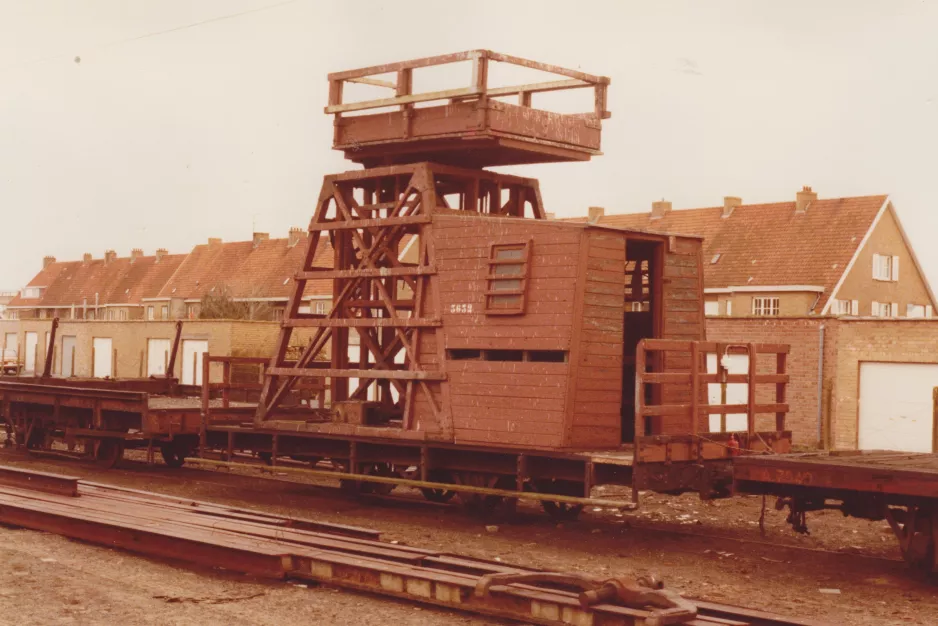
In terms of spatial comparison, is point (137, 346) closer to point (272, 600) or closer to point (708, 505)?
point (708, 505)

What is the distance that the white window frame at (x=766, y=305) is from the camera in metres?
45.7

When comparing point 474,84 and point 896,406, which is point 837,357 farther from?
point 474,84

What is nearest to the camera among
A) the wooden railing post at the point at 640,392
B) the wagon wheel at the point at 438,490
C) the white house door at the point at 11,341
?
the wooden railing post at the point at 640,392

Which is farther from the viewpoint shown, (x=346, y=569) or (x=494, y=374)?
(x=494, y=374)

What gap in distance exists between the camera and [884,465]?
430 inches

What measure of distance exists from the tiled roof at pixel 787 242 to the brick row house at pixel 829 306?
54 mm

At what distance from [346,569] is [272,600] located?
0.75m

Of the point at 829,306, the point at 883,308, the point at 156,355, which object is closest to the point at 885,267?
the point at 883,308

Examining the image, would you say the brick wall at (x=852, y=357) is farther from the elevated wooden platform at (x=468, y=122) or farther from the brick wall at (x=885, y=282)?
the brick wall at (x=885, y=282)

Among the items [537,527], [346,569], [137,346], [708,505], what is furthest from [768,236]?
[346,569]

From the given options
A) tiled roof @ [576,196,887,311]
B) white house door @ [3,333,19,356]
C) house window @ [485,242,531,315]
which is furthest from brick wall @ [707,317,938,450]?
white house door @ [3,333,19,356]

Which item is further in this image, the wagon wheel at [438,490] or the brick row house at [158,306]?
the brick row house at [158,306]

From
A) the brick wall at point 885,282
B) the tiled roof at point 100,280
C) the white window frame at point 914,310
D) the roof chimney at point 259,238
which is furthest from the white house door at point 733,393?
the tiled roof at point 100,280

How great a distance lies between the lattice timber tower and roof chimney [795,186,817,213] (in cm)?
3428
